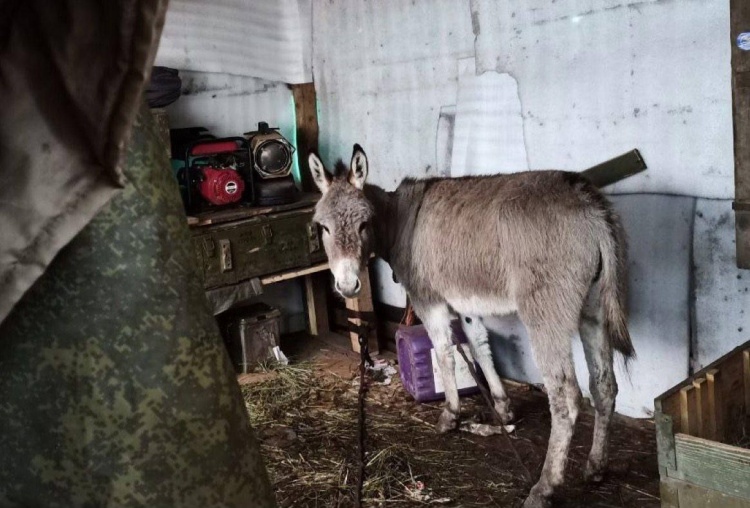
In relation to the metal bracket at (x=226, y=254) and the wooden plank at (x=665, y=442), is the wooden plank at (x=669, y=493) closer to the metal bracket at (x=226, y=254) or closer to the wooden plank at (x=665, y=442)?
the wooden plank at (x=665, y=442)

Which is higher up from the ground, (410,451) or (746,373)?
(746,373)

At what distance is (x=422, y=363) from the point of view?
505 centimetres

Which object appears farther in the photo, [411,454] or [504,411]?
[504,411]

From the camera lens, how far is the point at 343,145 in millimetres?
6453

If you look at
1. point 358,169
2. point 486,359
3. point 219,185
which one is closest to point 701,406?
point 486,359

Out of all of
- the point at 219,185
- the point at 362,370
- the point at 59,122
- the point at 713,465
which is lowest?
the point at 362,370

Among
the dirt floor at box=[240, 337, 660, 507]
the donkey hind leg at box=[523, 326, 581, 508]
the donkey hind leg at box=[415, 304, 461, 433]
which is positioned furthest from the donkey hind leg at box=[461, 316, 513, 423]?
the donkey hind leg at box=[523, 326, 581, 508]

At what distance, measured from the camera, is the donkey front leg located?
460 cm

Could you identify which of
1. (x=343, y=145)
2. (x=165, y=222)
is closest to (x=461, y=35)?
(x=343, y=145)

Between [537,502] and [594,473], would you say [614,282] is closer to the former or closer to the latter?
[594,473]

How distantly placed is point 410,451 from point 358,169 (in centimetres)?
175

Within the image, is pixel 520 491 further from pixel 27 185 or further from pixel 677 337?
pixel 27 185

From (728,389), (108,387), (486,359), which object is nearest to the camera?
(108,387)

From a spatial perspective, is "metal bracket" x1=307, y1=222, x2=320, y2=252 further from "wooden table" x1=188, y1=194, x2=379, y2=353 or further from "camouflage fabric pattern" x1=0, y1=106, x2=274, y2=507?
"camouflage fabric pattern" x1=0, y1=106, x2=274, y2=507
